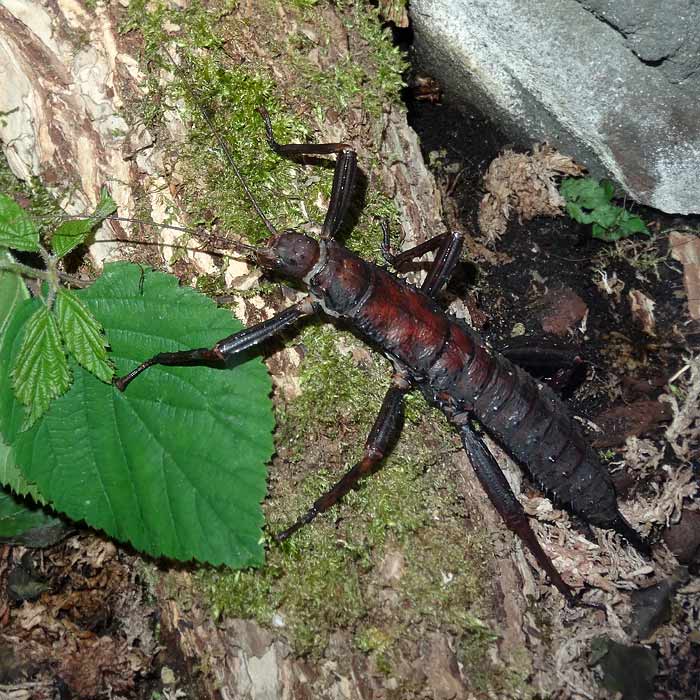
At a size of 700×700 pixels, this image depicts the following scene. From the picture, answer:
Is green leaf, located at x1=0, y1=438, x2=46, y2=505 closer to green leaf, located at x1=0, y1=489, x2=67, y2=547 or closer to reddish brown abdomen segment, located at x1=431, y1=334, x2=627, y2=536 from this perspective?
green leaf, located at x1=0, y1=489, x2=67, y2=547

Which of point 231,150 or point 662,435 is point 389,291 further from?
point 662,435

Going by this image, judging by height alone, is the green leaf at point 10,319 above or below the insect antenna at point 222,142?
below

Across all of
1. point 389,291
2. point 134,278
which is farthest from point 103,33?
point 389,291

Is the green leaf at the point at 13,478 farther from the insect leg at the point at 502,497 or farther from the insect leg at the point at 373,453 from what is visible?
the insect leg at the point at 502,497

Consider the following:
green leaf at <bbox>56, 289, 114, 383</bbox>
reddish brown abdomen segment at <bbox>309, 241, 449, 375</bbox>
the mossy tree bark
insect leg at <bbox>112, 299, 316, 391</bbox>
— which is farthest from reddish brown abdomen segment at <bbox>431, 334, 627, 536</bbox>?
green leaf at <bbox>56, 289, 114, 383</bbox>

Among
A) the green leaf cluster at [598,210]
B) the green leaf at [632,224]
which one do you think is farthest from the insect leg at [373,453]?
the green leaf at [632,224]

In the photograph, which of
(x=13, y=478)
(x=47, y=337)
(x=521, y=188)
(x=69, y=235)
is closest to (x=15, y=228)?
(x=69, y=235)

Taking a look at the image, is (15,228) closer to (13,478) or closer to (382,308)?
(13,478)
